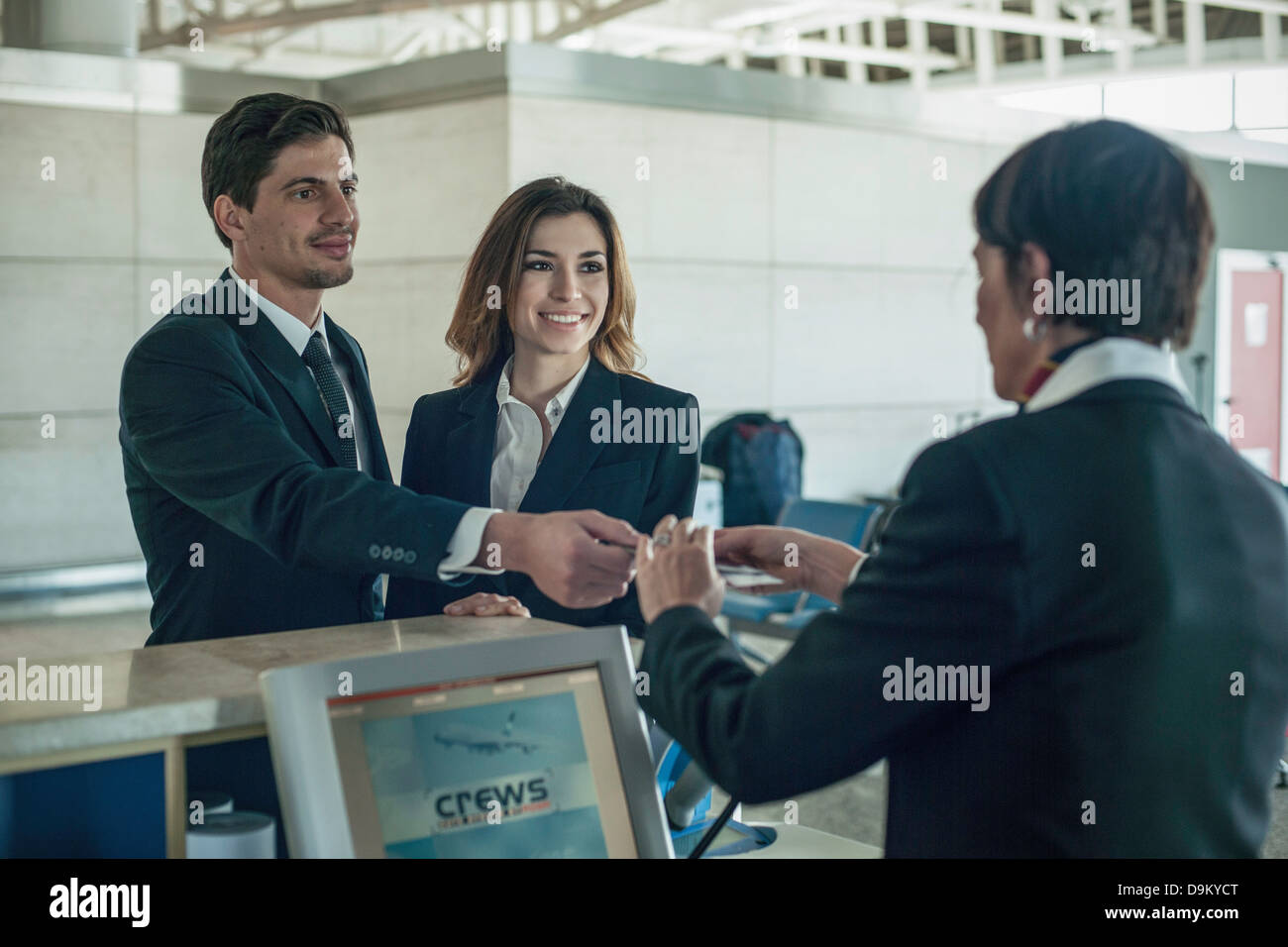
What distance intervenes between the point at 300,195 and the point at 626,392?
629 mm

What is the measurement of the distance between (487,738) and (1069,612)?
0.49m

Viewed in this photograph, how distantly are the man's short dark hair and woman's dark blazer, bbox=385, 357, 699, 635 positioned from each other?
0.50 m

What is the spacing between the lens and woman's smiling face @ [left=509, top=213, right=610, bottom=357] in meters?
Answer: 2.42

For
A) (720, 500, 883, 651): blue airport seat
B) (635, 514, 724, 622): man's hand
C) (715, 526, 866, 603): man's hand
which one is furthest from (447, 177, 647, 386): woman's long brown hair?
(720, 500, 883, 651): blue airport seat

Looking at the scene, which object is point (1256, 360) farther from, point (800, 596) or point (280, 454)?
point (280, 454)

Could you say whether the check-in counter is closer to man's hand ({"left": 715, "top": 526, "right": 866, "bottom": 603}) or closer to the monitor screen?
the monitor screen

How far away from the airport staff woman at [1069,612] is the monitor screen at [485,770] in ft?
0.34

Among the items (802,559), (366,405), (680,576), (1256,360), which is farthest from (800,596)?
(1256,360)

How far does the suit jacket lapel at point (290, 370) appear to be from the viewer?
1.89 meters

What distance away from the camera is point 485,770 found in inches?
46.3

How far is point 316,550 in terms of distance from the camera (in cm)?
154

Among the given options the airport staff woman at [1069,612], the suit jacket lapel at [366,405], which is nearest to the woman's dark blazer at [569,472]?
the suit jacket lapel at [366,405]
